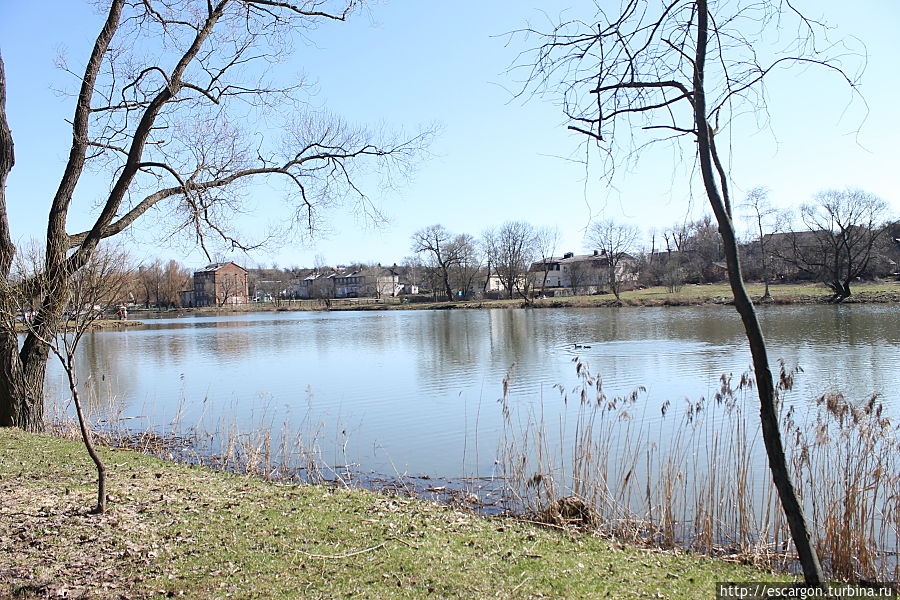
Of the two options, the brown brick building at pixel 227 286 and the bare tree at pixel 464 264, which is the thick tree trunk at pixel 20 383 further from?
the brown brick building at pixel 227 286

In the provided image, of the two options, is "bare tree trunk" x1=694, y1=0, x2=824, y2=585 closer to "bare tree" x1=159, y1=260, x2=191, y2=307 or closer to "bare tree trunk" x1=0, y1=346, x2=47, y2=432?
"bare tree trunk" x1=0, y1=346, x2=47, y2=432

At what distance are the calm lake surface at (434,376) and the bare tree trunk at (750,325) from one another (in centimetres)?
593

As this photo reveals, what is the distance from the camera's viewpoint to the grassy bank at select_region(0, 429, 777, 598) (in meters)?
4.32

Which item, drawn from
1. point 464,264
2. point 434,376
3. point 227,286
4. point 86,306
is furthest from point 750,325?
point 227,286

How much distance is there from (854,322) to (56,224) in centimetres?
3440

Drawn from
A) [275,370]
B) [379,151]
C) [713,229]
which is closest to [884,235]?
[713,229]

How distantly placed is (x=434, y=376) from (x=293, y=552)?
15097 millimetres

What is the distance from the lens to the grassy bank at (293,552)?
170 inches

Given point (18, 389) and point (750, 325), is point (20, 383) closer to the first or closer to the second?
point (18, 389)

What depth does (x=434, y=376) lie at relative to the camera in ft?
65.9

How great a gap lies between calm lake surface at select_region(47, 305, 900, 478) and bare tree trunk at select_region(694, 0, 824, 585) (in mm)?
5928

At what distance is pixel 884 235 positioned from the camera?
56500mm

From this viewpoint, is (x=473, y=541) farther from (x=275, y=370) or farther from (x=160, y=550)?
(x=275, y=370)

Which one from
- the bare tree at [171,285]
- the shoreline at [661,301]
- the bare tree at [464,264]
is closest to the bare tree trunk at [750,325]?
the shoreline at [661,301]
